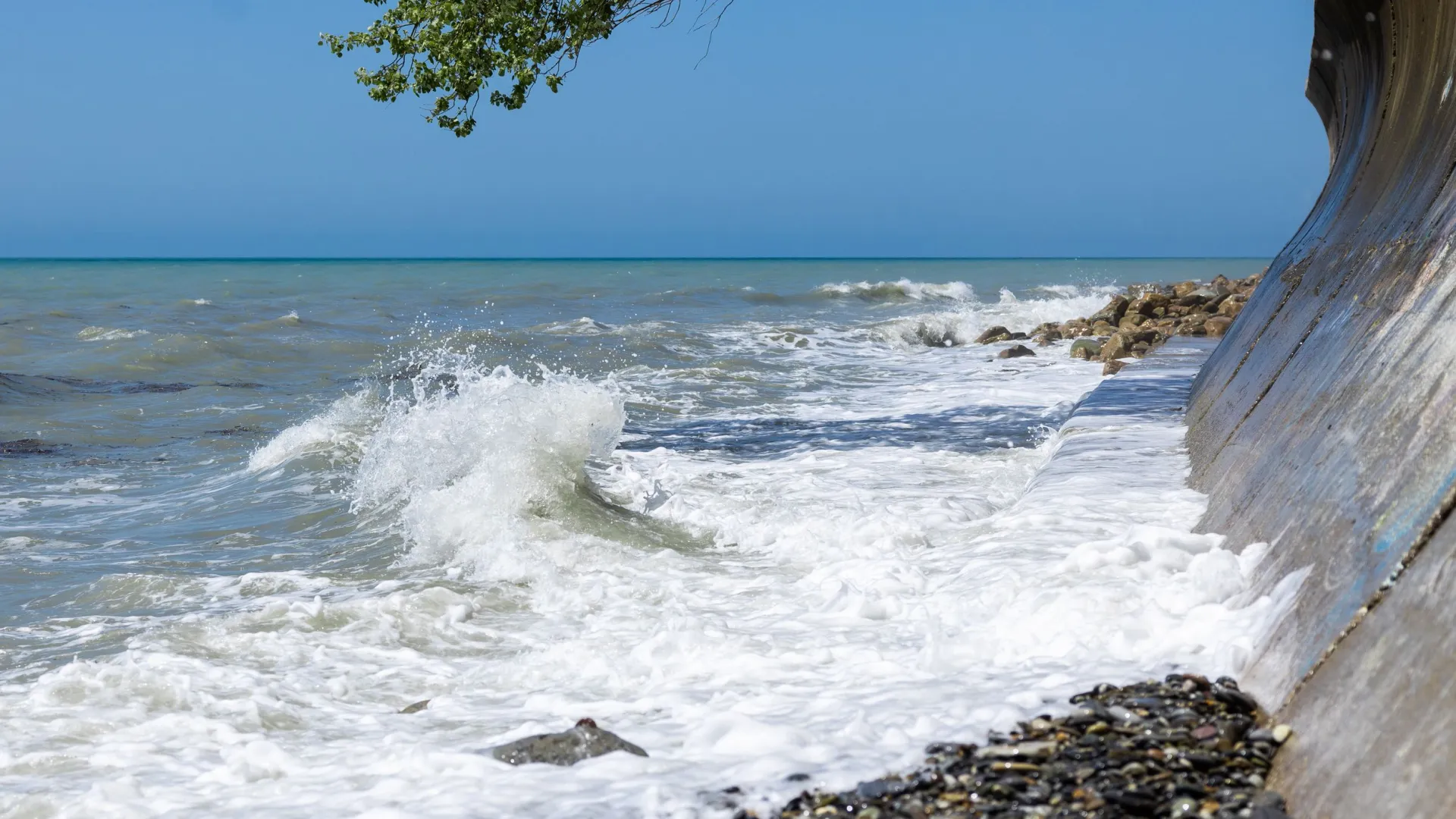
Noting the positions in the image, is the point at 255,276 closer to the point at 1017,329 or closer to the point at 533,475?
the point at 1017,329

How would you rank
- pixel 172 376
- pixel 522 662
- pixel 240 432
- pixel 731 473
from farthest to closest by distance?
pixel 172 376 < pixel 240 432 < pixel 731 473 < pixel 522 662

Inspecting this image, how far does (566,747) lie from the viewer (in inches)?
161

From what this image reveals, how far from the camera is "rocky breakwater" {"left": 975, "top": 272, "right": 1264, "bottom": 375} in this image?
17656mm

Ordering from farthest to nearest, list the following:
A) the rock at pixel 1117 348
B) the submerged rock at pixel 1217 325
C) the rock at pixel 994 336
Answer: the rock at pixel 994 336, the rock at pixel 1117 348, the submerged rock at pixel 1217 325

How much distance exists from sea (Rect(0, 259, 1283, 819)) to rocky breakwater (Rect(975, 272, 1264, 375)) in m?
1.70

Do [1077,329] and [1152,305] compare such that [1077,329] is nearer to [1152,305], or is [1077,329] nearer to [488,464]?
[1152,305]

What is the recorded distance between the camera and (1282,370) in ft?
21.9

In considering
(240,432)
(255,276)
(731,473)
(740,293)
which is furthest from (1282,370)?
(255,276)

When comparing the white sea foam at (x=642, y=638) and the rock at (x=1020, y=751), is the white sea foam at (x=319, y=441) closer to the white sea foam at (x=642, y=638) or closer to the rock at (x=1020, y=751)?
the white sea foam at (x=642, y=638)

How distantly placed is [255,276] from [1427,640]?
7605cm

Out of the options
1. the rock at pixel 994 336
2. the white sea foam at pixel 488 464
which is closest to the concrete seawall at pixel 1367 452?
the white sea foam at pixel 488 464

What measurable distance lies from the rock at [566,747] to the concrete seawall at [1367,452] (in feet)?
6.29

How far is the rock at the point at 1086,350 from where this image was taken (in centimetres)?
1978

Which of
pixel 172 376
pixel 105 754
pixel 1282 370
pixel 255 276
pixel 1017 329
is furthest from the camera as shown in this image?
pixel 255 276
